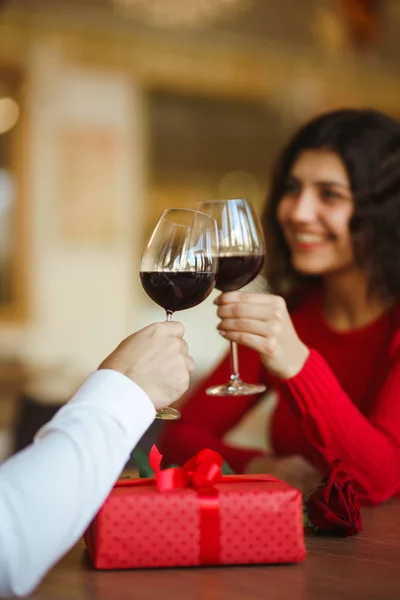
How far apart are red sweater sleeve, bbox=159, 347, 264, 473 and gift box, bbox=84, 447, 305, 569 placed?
83cm

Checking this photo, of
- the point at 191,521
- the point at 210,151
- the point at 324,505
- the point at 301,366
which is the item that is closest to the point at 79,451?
the point at 191,521

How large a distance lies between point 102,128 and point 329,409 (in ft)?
17.4

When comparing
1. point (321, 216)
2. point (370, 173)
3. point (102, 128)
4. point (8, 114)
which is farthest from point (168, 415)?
point (102, 128)

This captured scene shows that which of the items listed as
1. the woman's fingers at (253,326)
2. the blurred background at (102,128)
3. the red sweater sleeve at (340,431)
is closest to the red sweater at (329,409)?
the red sweater sleeve at (340,431)

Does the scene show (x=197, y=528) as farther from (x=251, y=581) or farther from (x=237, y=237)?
(x=237, y=237)

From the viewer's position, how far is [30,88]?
5855mm

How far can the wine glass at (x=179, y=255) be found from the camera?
3.38ft

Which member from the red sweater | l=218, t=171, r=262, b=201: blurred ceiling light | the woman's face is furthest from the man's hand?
l=218, t=171, r=262, b=201: blurred ceiling light

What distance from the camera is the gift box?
883 millimetres

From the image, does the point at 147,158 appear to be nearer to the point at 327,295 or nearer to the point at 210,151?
the point at 210,151

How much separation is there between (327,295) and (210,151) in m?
5.78

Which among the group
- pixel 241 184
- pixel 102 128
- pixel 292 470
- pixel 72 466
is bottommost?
pixel 292 470

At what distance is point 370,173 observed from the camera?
166 centimetres

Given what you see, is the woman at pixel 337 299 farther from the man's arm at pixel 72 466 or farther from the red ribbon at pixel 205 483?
the man's arm at pixel 72 466
